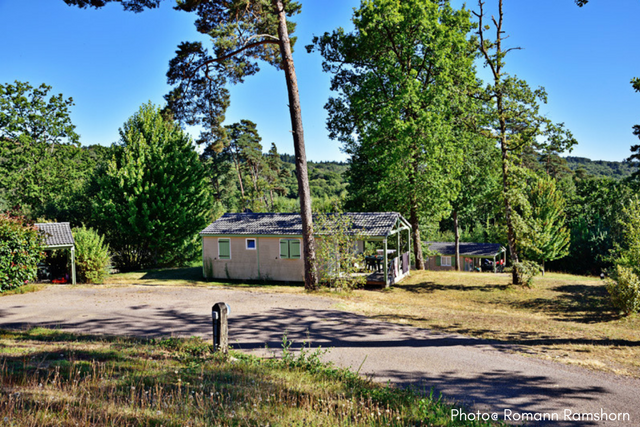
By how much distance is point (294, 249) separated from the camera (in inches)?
813

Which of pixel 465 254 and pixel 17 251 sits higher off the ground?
pixel 17 251

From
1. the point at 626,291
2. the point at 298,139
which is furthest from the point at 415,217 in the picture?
the point at 626,291

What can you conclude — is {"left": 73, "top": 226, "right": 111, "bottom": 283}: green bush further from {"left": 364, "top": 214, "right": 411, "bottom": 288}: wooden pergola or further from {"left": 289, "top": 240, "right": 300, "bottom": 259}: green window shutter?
{"left": 364, "top": 214, "right": 411, "bottom": 288}: wooden pergola

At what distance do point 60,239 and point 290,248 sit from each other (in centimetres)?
1079

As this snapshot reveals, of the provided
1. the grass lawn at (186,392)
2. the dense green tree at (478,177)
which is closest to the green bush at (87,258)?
the grass lawn at (186,392)

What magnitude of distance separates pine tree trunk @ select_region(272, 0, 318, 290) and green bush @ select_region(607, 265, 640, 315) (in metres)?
10.4

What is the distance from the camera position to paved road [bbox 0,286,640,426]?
5.75 metres

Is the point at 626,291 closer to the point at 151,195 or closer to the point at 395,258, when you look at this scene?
the point at 395,258

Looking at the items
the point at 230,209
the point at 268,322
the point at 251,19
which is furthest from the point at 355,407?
the point at 230,209

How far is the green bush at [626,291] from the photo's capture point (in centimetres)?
1212

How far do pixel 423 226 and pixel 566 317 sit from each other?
1617 centimetres

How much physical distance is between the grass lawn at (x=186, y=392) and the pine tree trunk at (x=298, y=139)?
9.84 meters

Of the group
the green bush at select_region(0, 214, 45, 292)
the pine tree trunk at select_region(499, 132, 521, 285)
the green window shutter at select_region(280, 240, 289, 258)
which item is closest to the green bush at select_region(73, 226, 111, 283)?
the green bush at select_region(0, 214, 45, 292)

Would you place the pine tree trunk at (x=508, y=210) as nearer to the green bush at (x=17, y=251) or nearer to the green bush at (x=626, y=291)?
the green bush at (x=626, y=291)
